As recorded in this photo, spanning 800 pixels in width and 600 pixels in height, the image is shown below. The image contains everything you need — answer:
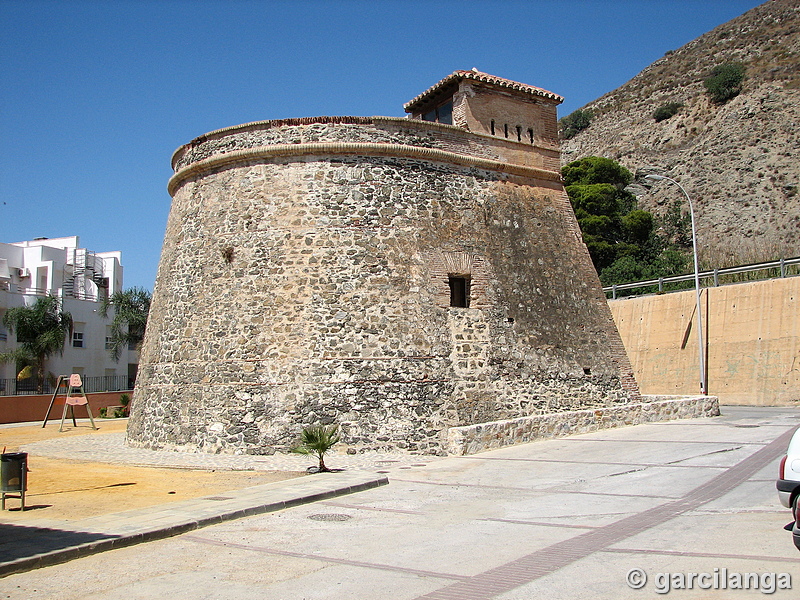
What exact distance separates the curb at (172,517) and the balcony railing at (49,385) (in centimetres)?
2868

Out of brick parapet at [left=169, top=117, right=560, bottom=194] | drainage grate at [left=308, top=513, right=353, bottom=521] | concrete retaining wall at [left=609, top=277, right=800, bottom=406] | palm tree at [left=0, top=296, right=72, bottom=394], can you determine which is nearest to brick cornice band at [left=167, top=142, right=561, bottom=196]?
brick parapet at [left=169, top=117, right=560, bottom=194]

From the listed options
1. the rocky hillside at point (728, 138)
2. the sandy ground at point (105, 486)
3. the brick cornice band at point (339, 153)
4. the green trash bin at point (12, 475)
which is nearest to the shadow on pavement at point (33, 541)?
the sandy ground at point (105, 486)

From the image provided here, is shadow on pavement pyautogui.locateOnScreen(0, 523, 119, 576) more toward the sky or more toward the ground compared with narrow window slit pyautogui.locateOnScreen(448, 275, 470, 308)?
more toward the ground

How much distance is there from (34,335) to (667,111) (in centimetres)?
5642

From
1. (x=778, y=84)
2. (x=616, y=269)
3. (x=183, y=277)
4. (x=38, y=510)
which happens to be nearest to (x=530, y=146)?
(x=183, y=277)

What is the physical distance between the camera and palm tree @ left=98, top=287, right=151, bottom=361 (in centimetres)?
4159

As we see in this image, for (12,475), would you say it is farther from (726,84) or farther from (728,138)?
(726,84)

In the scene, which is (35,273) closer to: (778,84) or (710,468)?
(710,468)

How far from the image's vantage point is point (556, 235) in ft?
59.2

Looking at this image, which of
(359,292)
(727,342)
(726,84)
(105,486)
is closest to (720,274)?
(727,342)

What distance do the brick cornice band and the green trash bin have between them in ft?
28.7

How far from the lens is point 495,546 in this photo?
6.75m

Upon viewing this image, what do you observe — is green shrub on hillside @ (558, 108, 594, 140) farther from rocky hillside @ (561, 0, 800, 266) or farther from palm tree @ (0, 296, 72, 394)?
palm tree @ (0, 296, 72, 394)

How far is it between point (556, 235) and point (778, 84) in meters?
48.1
